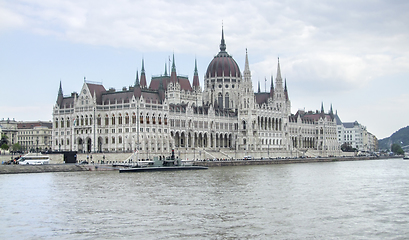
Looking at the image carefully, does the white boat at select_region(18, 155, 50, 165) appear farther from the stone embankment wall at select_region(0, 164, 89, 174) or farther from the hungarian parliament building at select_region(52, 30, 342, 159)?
the hungarian parliament building at select_region(52, 30, 342, 159)

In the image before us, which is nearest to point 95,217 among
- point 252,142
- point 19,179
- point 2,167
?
point 19,179

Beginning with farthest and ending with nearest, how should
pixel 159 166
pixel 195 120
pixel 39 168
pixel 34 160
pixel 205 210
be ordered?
pixel 195 120 < pixel 34 160 < pixel 159 166 < pixel 39 168 < pixel 205 210

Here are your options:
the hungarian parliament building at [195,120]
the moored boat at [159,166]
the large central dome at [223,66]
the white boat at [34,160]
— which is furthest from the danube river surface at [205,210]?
the large central dome at [223,66]

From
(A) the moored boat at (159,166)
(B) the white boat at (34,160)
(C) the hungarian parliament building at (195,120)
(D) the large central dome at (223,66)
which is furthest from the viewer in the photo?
(D) the large central dome at (223,66)

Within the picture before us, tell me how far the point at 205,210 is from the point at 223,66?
127414mm

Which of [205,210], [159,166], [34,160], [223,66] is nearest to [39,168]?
[34,160]

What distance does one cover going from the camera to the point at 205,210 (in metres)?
42.0

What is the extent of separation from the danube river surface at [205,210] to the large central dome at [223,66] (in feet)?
345

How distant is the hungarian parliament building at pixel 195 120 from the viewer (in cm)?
11712

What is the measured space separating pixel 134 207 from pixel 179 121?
86.5 metres

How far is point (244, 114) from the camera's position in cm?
15038

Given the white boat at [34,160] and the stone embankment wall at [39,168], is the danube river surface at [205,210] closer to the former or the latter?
the stone embankment wall at [39,168]

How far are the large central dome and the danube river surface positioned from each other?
105 metres

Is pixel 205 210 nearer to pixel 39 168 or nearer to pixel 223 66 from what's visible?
pixel 39 168
